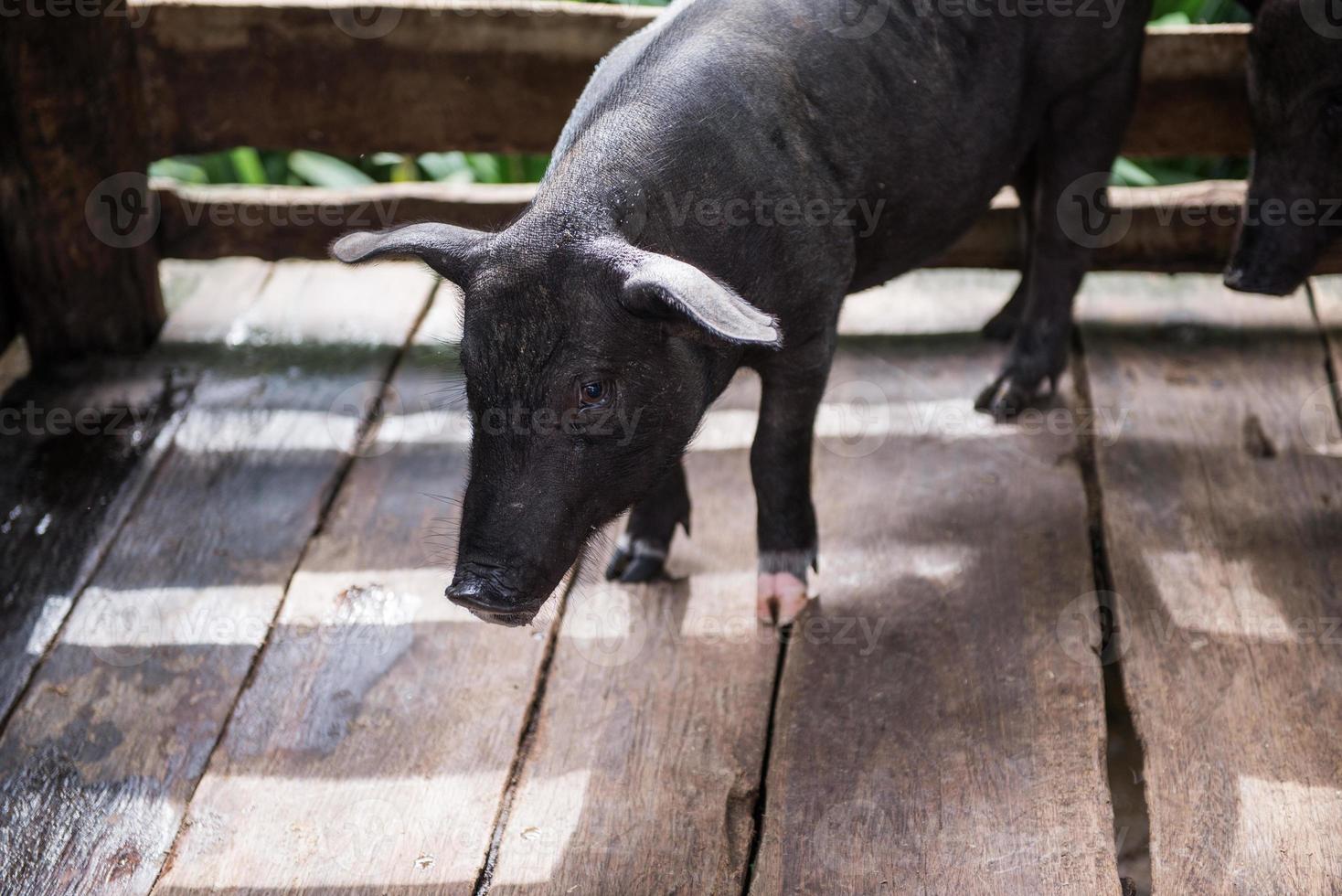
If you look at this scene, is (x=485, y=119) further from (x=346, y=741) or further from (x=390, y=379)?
(x=346, y=741)

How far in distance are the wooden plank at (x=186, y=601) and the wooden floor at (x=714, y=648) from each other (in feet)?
0.03

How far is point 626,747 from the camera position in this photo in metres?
2.89

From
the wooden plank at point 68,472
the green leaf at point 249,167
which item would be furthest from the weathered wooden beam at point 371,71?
the green leaf at point 249,167

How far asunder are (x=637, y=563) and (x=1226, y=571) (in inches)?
54.7

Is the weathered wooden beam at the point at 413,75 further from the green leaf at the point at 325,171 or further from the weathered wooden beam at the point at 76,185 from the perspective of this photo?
the green leaf at the point at 325,171

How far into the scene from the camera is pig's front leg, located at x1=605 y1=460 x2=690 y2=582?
3332 millimetres

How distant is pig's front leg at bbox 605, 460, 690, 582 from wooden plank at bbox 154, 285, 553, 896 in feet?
0.93

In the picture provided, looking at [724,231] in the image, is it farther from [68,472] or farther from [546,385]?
[68,472]

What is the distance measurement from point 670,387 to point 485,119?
182 cm

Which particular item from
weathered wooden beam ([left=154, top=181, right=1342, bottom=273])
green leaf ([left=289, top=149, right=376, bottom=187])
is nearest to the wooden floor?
weathered wooden beam ([left=154, top=181, right=1342, bottom=273])

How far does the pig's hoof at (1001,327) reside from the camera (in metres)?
4.30

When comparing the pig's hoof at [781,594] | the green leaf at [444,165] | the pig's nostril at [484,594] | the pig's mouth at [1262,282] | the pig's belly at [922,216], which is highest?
the pig's belly at [922,216]

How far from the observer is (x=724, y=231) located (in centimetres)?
271

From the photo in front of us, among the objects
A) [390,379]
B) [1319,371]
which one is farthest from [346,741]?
[1319,371]
